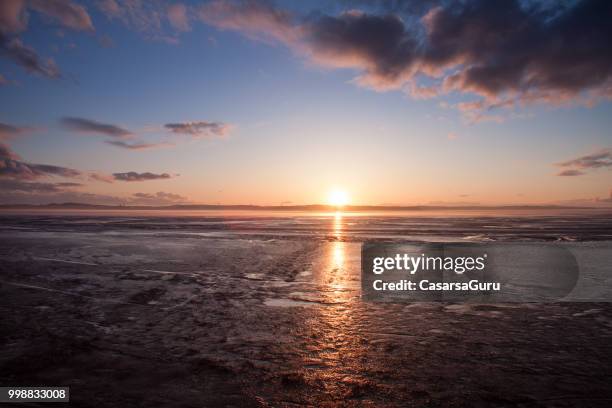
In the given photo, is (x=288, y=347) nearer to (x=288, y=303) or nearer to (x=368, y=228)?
(x=288, y=303)

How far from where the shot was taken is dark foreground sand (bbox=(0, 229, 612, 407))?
3.79 meters

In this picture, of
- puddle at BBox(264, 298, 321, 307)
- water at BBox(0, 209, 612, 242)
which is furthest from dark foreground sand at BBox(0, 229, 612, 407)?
water at BBox(0, 209, 612, 242)

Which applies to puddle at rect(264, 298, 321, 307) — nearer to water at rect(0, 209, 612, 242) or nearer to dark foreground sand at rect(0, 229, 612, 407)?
dark foreground sand at rect(0, 229, 612, 407)

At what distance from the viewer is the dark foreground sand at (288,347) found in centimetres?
379

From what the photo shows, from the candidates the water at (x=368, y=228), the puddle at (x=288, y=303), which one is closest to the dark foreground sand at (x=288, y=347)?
the puddle at (x=288, y=303)

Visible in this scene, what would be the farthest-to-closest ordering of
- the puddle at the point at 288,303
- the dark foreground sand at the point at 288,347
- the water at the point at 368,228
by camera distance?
1. the water at the point at 368,228
2. the puddle at the point at 288,303
3. the dark foreground sand at the point at 288,347

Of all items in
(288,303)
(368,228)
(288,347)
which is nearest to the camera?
(288,347)

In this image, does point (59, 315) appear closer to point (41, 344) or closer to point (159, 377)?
point (41, 344)

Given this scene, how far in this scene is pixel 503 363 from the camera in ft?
14.8

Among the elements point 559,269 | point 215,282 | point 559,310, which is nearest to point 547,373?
point 559,310

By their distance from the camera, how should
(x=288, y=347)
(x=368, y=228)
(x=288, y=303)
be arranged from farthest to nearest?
(x=368, y=228), (x=288, y=303), (x=288, y=347)

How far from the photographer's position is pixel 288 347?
5133 millimetres

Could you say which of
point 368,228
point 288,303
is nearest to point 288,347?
point 288,303

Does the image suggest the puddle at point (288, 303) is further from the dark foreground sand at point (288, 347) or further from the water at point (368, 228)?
the water at point (368, 228)
